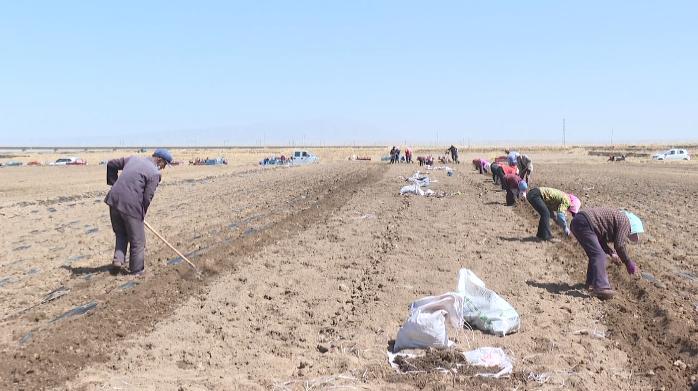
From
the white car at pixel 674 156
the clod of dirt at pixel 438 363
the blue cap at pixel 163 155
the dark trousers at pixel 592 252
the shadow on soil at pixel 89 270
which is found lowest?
the clod of dirt at pixel 438 363

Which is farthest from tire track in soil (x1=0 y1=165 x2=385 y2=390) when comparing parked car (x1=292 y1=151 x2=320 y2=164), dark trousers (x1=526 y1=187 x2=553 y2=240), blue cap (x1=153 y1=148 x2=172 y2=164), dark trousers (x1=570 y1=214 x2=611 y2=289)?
parked car (x1=292 y1=151 x2=320 y2=164)

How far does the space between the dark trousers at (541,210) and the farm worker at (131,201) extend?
5.52 meters

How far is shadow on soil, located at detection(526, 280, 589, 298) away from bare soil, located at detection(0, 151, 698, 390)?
0.08ft

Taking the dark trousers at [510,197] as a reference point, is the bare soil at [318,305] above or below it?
below

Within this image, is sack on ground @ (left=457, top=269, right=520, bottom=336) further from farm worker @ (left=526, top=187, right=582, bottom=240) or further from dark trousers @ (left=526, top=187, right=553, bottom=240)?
dark trousers @ (left=526, top=187, right=553, bottom=240)

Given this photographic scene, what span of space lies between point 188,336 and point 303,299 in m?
1.46

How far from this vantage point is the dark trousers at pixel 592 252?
6543 millimetres

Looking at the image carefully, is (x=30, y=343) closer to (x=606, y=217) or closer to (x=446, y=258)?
(x=446, y=258)

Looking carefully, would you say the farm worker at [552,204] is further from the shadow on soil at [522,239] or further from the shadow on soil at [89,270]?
the shadow on soil at [89,270]

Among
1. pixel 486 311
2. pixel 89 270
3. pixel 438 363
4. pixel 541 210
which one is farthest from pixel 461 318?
pixel 89 270

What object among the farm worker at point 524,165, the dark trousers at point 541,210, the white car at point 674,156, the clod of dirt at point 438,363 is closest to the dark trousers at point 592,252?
the clod of dirt at point 438,363

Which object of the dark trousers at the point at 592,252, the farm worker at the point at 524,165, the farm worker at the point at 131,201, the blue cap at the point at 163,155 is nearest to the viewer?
the dark trousers at the point at 592,252

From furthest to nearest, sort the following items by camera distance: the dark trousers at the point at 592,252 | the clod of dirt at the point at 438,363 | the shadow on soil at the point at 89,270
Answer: the shadow on soil at the point at 89,270 → the dark trousers at the point at 592,252 → the clod of dirt at the point at 438,363

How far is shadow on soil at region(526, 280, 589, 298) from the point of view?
676 centimetres
